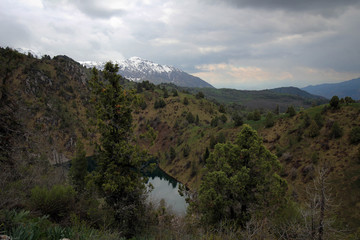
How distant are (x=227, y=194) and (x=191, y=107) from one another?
7436 cm

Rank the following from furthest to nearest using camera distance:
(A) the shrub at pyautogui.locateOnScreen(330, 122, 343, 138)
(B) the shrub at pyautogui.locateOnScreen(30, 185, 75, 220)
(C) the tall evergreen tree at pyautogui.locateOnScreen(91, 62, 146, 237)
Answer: (A) the shrub at pyautogui.locateOnScreen(330, 122, 343, 138) → (C) the tall evergreen tree at pyautogui.locateOnScreen(91, 62, 146, 237) → (B) the shrub at pyautogui.locateOnScreen(30, 185, 75, 220)

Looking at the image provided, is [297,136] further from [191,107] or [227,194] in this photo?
[191,107]

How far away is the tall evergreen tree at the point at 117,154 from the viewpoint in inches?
504

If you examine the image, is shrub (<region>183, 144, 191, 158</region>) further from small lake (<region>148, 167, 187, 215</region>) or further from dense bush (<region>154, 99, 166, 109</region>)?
dense bush (<region>154, 99, 166, 109</region>)

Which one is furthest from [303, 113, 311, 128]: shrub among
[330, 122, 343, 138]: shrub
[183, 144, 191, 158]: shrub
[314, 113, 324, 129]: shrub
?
[183, 144, 191, 158]: shrub

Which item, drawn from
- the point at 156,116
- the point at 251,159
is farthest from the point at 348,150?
the point at 156,116

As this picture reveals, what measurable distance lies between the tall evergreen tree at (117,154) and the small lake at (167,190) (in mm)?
27455

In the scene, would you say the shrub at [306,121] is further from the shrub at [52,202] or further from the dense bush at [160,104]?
the dense bush at [160,104]

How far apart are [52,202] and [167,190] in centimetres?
4154

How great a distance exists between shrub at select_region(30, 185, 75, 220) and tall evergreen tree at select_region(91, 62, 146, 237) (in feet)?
6.92

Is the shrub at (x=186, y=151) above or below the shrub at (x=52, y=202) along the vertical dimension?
below

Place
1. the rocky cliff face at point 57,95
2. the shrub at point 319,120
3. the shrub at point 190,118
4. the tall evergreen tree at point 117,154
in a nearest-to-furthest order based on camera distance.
Answer: the tall evergreen tree at point 117,154
the shrub at point 319,120
the rocky cliff face at point 57,95
the shrub at point 190,118

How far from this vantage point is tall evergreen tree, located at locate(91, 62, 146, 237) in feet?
42.0

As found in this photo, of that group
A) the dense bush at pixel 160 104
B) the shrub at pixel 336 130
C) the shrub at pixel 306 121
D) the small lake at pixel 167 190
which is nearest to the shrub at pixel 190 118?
the dense bush at pixel 160 104
